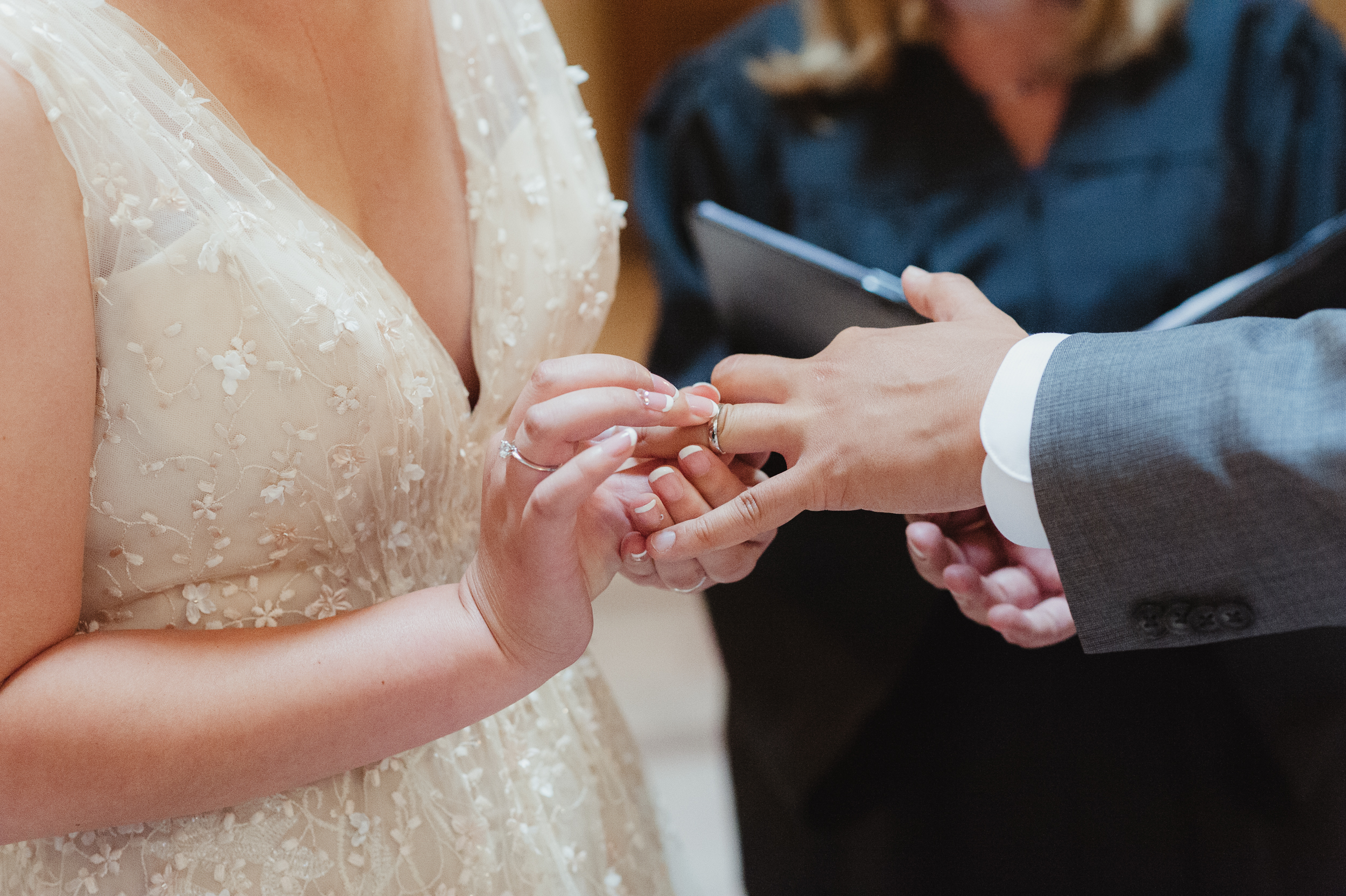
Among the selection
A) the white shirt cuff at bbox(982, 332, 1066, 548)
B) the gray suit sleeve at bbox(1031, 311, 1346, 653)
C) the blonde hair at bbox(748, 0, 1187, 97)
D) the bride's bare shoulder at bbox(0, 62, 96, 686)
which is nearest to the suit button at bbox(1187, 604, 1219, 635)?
the gray suit sleeve at bbox(1031, 311, 1346, 653)

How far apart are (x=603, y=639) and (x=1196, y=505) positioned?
8.35 ft

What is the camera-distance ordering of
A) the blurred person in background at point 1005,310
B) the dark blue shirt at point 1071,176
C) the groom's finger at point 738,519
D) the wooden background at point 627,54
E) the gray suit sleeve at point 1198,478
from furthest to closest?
1. the wooden background at point 627,54
2. the dark blue shirt at point 1071,176
3. the blurred person in background at point 1005,310
4. the groom's finger at point 738,519
5. the gray suit sleeve at point 1198,478

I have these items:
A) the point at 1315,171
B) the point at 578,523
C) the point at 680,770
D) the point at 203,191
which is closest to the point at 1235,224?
the point at 1315,171

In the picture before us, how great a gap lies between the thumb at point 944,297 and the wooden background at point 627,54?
86.5 inches

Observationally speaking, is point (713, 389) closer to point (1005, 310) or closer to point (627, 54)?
point (1005, 310)

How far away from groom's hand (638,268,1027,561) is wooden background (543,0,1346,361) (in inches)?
Result: 90.2

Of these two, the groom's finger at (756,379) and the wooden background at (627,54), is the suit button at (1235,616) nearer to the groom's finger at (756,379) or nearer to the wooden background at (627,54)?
Result: the groom's finger at (756,379)

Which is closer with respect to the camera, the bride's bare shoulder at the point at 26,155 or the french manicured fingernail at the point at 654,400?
the bride's bare shoulder at the point at 26,155

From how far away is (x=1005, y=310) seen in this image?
5.36 feet

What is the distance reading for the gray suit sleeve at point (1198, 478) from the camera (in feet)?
2.45

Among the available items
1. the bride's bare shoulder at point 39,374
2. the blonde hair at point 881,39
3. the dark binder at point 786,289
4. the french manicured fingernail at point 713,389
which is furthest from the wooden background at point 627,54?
the bride's bare shoulder at point 39,374

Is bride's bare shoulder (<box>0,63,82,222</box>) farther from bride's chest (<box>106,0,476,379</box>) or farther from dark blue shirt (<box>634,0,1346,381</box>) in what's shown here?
dark blue shirt (<box>634,0,1346,381</box>)

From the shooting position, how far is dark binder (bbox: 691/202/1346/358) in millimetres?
1032

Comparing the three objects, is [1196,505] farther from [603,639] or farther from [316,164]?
[603,639]
